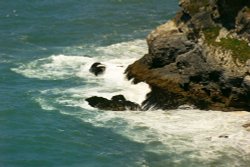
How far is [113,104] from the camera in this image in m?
50.4

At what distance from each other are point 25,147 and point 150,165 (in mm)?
8851

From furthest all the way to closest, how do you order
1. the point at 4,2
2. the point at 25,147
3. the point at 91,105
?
the point at 4,2, the point at 91,105, the point at 25,147

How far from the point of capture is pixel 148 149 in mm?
42594

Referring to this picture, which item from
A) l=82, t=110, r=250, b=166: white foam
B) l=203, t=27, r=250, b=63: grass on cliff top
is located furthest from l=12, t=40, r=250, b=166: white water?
l=203, t=27, r=250, b=63: grass on cliff top

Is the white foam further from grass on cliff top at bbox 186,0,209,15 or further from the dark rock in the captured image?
the dark rock

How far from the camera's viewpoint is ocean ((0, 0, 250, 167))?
41750 millimetres

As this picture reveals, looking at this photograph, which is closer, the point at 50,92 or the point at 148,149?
the point at 148,149

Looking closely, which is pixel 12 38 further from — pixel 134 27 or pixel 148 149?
pixel 148 149

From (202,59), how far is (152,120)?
6963 mm

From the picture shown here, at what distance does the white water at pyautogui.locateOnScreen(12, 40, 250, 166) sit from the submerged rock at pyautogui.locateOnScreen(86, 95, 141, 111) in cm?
65

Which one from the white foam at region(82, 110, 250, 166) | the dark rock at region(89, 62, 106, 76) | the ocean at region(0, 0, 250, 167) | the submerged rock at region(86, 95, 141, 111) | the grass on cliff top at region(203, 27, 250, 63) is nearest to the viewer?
the ocean at region(0, 0, 250, 167)

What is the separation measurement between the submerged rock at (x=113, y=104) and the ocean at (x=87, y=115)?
65 cm

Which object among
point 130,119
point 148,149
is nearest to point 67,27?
point 130,119

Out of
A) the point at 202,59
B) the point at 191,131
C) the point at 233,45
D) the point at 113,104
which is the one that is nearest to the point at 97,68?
the point at 113,104
